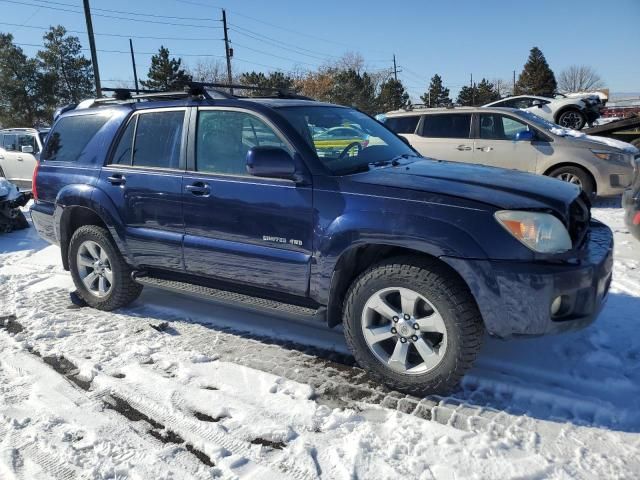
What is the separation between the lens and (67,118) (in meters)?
4.96

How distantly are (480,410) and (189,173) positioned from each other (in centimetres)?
259

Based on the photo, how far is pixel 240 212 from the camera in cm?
358

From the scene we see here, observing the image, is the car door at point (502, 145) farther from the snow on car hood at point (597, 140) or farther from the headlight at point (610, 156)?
the headlight at point (610, 156)

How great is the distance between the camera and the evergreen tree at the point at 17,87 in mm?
38875

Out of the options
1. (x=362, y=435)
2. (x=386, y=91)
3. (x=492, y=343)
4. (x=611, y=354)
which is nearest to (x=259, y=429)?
(x=362, y=435)

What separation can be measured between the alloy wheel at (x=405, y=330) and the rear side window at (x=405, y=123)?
723 centimetres

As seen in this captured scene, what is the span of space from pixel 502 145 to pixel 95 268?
694cm

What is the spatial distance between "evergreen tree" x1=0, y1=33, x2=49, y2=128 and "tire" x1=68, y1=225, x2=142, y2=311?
39628 millimetres

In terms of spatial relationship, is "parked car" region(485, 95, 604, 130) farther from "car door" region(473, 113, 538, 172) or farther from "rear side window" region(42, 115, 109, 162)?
"rear side window" region(42, 115, 109, 162)

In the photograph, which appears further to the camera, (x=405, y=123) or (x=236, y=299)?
(x=405, y=123)

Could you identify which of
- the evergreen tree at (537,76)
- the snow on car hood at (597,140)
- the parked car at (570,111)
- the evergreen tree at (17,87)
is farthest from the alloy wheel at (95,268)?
the evergreen tree at (537,76)

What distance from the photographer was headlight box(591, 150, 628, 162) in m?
8.16

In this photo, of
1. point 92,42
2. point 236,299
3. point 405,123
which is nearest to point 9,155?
point 92,42

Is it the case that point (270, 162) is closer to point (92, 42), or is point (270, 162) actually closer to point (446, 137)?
point (446, 137)
